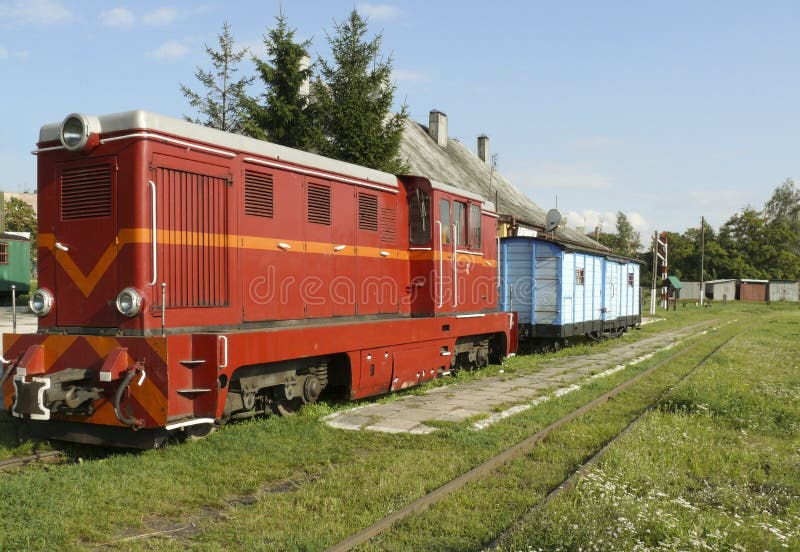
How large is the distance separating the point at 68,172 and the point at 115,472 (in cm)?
311

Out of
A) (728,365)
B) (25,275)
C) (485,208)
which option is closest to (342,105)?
(485,208)

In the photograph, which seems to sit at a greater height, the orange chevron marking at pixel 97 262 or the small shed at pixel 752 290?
the orange chevron marking at pixel 97 262

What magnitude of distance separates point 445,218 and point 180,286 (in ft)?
17.1

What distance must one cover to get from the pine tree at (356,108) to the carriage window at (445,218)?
683cm

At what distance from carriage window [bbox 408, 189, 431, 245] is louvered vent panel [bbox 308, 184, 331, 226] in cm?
213

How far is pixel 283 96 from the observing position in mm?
18422

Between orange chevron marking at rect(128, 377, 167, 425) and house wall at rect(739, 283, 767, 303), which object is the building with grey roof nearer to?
orange chevron marking at rect(128, 377, 167, 425)

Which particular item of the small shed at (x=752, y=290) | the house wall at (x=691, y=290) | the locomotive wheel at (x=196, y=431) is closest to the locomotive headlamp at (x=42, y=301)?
the locomotive wheel at (x=196, y=431)

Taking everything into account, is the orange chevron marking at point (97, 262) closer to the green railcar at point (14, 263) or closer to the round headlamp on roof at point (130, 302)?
the round headlamp on roof at point (130, 302)

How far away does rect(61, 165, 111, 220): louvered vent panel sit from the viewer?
6.36 m

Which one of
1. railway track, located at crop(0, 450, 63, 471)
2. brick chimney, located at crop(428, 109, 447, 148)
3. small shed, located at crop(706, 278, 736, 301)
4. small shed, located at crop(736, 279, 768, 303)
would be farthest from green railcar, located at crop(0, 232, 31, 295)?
small shed, located at crop(736, 279, 768, 303)

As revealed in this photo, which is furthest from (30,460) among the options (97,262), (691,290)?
(691,290)

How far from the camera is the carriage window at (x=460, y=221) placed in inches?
434

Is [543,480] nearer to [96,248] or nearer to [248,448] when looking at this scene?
[248,448]
